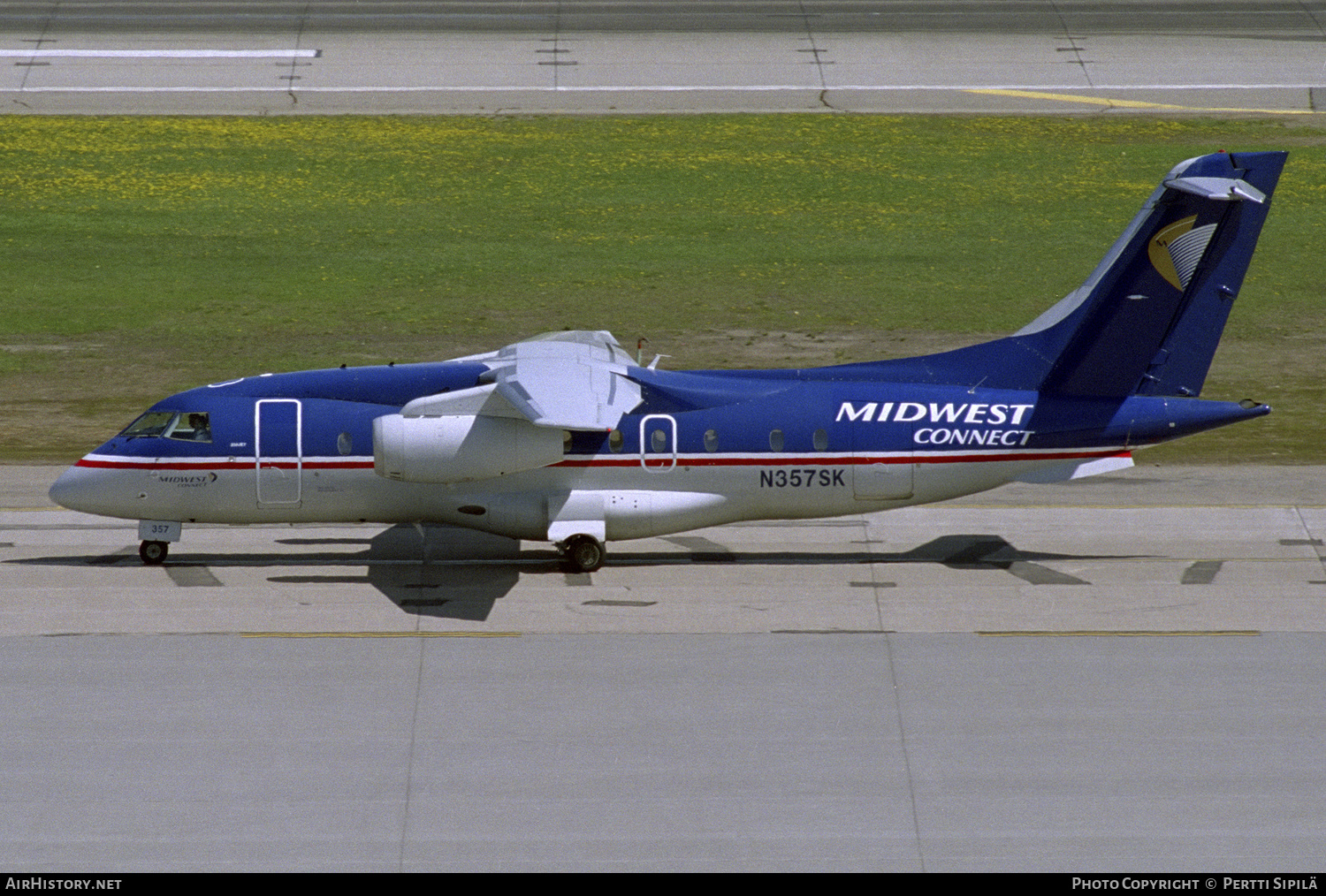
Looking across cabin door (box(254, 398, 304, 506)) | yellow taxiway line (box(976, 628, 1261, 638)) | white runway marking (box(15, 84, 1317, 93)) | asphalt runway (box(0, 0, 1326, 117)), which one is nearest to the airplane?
cabin door (box(254, 398, 304, 506))

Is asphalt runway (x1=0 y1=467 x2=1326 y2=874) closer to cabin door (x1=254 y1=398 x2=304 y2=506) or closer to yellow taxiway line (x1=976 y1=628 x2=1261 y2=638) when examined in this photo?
yellow taxiway line (x1=976 y1=628 x2=1261 y2=638)

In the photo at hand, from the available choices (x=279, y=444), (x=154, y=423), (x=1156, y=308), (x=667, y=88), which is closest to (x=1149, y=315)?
(x=1156, y=308)

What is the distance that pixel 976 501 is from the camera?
Answer: 28922mm

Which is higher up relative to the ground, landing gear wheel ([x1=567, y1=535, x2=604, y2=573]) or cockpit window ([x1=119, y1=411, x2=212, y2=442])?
cockpit window ([x1=119, y1=411, x2=212, y2=442])

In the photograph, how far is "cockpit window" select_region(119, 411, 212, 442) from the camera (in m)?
24.4

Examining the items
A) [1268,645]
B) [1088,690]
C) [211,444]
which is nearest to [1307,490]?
[1268,645]

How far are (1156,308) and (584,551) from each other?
9.18m

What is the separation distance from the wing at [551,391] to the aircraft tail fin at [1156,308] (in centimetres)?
601

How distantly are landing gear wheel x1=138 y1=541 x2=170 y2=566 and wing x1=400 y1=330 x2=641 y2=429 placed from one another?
4667 mm

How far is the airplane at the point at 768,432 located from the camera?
2408cm

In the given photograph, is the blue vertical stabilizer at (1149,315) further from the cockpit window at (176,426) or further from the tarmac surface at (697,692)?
the cockpit window at (176,426)

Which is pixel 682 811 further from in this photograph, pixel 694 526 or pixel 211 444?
pixel 211 444

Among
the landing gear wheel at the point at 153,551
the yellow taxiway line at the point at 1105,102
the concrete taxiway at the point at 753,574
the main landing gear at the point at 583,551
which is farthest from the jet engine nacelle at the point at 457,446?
the yellow taxiway line at the point at 1105,102

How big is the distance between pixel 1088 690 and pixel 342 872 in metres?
9.35
